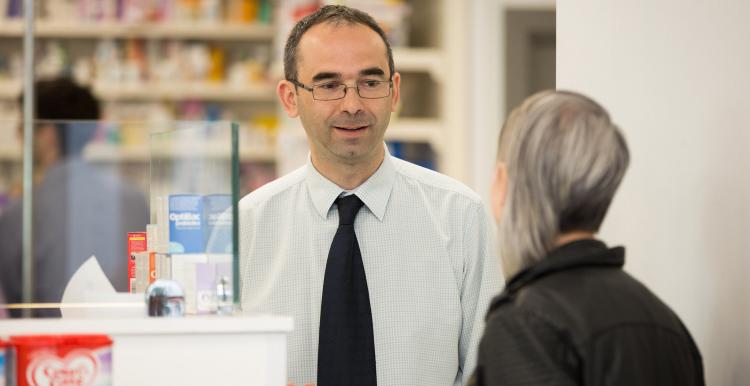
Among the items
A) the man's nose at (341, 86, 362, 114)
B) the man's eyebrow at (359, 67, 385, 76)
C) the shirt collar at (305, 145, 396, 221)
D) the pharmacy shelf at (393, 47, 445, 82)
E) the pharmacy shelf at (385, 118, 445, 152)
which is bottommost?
the shirt collar at (305, 145, 396, 221)

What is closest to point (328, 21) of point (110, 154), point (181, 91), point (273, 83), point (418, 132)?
point (110, 154)

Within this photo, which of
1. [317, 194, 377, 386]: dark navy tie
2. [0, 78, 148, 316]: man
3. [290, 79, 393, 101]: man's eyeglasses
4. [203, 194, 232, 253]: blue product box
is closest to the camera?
[203, 194, 232, 253]: blue product box

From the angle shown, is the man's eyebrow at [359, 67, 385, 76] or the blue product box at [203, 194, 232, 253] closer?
the blue product box at [203, 194, 232, 253]

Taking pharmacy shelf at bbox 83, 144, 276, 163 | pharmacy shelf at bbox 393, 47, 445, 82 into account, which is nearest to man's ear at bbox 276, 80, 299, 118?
pharmacy shelf at bbox 83, 144, 276, 163

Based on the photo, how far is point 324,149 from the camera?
234cm

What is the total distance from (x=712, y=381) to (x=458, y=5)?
4.15 meters

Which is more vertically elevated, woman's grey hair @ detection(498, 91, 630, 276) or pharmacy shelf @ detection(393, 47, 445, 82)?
pharmacy shelf @ detection(393, 47, 445, 82)

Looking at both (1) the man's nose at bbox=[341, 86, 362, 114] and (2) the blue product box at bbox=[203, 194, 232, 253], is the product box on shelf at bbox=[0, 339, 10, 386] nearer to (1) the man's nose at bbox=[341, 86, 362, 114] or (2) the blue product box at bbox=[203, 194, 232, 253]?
(2) the blue product box at bbox=[203, 194, 232, 253]

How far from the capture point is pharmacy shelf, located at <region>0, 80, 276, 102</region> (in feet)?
20.5

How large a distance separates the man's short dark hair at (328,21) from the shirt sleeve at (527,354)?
100 centimetres

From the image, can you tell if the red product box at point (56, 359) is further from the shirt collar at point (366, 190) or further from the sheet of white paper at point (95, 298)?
the shirt collar at point (366, 190)

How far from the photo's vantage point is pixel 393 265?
2.32 meters

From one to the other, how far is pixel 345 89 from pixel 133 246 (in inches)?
23.0

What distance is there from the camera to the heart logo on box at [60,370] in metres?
1.66
